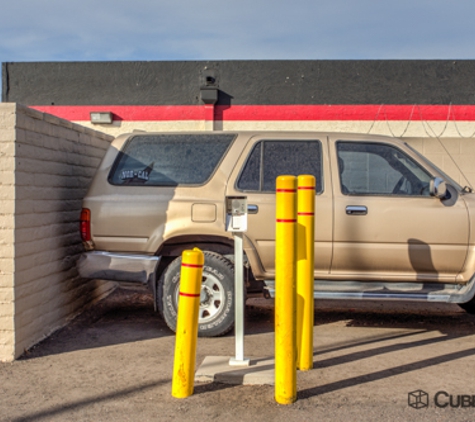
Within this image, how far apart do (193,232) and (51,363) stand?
181 cm

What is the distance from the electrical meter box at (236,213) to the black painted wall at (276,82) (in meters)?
7.28

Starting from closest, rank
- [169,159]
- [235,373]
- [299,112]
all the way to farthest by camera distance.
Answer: [235,373]
[169,159]
[299,112]

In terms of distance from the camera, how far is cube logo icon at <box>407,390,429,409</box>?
13.3ft

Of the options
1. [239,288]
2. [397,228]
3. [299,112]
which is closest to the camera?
[239,288]

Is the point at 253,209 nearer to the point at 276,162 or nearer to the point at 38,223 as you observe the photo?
the point at 276,162

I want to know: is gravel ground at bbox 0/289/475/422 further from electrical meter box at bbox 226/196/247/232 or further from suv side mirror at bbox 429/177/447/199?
suv side mirror at bbox 429/177/447/199

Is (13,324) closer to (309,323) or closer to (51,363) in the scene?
(51,363)

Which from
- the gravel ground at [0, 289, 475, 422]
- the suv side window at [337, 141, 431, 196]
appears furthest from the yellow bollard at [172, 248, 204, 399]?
the suv side window at [337, 141, 431, 196]

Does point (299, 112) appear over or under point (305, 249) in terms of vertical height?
over

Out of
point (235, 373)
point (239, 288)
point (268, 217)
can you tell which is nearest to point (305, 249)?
point (239, 288)

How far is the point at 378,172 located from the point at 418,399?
2.53 metres

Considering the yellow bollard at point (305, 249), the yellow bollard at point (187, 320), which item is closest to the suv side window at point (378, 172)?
the yellow bollard at point (305, 249)

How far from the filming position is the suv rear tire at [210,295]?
5.78m

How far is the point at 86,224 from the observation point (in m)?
6.05
